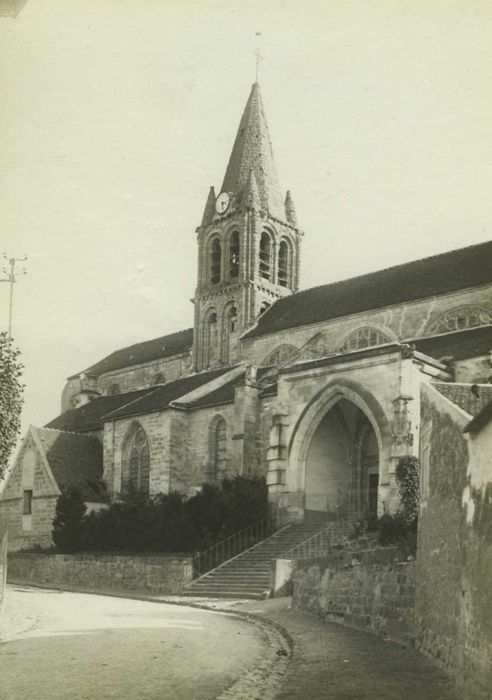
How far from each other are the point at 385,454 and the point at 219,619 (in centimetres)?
1163

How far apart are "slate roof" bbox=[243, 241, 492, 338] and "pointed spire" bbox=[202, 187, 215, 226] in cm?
808

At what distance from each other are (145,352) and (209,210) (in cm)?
981

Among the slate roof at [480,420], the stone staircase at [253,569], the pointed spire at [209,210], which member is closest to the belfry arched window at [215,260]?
the pointed spire at [209,210]

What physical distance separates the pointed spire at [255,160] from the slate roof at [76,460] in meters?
16.6

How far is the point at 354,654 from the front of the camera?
13.4 metres

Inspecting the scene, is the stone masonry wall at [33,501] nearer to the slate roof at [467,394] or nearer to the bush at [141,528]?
the bush at [141,528]

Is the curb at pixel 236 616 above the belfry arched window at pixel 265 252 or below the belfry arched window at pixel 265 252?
below

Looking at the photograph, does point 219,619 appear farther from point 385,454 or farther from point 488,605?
point 385,454

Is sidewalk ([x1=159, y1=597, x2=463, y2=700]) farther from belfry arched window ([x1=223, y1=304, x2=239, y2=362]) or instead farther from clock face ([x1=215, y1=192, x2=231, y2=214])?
clock face ([x1=215, y1=192, x2=231, y2=214])

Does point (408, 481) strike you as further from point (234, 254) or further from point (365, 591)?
point (234, 254)

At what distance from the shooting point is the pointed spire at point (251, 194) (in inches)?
1975

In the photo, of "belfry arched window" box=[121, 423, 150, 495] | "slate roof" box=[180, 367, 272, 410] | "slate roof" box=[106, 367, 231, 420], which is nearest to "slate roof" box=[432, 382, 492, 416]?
"slate roof" box=[180, 367, 272, 410]

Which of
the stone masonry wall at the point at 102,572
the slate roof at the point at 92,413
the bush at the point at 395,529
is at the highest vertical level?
the slate roof at the point at 92,413

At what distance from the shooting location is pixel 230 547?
29.5 metres
